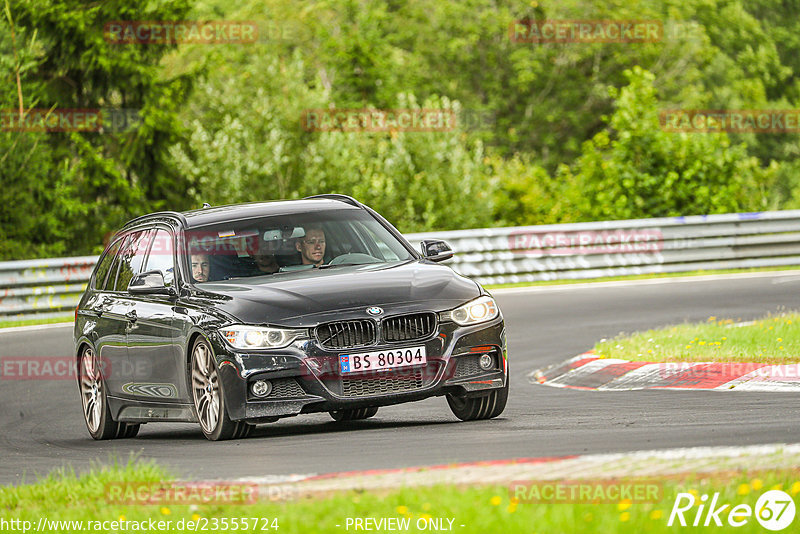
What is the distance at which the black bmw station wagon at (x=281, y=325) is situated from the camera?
350 inches

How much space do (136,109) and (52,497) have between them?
25996mm

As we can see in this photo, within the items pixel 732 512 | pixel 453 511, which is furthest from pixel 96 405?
pixel 732 512

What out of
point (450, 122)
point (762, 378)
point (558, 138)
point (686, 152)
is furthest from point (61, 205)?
point (558, 138)

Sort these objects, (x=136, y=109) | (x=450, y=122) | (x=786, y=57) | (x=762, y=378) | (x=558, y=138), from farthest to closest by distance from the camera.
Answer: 1. (x=786, y=57)
2. (x=558, y=138)
3. (x=450, y=122)
4. (x=136, y=109)
5. (x=762, y=378)

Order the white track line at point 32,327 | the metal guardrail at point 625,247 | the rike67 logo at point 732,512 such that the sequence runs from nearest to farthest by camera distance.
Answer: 1. the rike67 logo at point 732,512
2. the white track line at point 32,327
3. the metal guardrail at point 625,247

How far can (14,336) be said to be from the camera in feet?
61.7

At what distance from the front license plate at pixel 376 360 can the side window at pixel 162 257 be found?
1837 millimetres

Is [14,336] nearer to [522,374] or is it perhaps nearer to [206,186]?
[522,374]

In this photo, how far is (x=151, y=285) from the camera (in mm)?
9992

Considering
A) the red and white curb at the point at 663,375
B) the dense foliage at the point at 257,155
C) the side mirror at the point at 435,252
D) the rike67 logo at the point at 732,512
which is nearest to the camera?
the rike67 logo at the point at 732,512

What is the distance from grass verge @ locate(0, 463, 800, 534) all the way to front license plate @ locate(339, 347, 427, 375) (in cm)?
252

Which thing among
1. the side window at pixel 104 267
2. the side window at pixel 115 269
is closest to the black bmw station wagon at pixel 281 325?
the side window at pixel 115 269

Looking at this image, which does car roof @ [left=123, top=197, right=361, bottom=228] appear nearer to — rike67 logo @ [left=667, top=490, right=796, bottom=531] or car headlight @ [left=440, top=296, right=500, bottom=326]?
car headlight @ [left=440, top=296, right=500, bottom=326]

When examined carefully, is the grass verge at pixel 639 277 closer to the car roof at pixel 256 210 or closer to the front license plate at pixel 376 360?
the car roof at pixel 256 210
